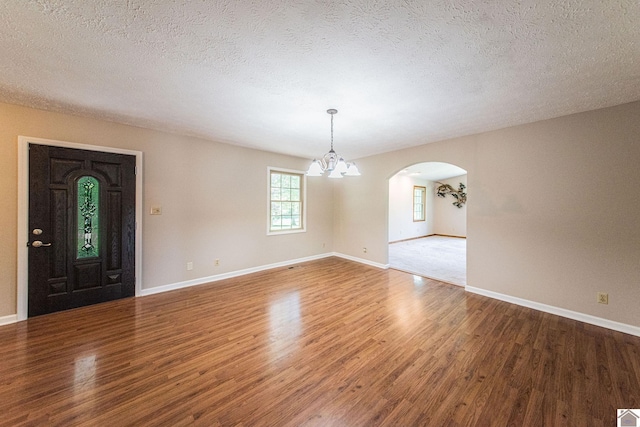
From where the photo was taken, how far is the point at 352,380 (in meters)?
→ 1.88

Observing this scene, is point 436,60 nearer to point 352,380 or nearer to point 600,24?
point 600,24

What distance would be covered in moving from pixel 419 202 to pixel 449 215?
5.20 feet

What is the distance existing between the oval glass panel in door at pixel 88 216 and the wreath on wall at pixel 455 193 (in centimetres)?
1127

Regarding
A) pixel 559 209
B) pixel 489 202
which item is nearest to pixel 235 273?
pixel 489 202

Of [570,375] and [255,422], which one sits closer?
[255,422]

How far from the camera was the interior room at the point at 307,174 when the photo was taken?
1.57 metres

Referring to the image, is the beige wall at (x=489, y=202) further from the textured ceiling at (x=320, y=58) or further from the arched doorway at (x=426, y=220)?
the arched doorway at (x=426, y=220)

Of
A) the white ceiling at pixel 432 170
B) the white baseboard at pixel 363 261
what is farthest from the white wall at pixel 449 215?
the white baseboard at pixel 363 261

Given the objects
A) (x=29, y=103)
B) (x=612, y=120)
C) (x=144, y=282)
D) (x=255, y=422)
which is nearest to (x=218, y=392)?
(x=255, y=422)

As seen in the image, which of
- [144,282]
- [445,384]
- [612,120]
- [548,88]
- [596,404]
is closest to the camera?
[596,404]

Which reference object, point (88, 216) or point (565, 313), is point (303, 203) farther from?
point (565, 313)

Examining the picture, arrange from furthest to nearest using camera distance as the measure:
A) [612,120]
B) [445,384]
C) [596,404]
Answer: [612,120], [445,384], [596,404]

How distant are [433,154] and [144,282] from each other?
5238 mm

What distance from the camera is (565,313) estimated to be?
9.77 ft
